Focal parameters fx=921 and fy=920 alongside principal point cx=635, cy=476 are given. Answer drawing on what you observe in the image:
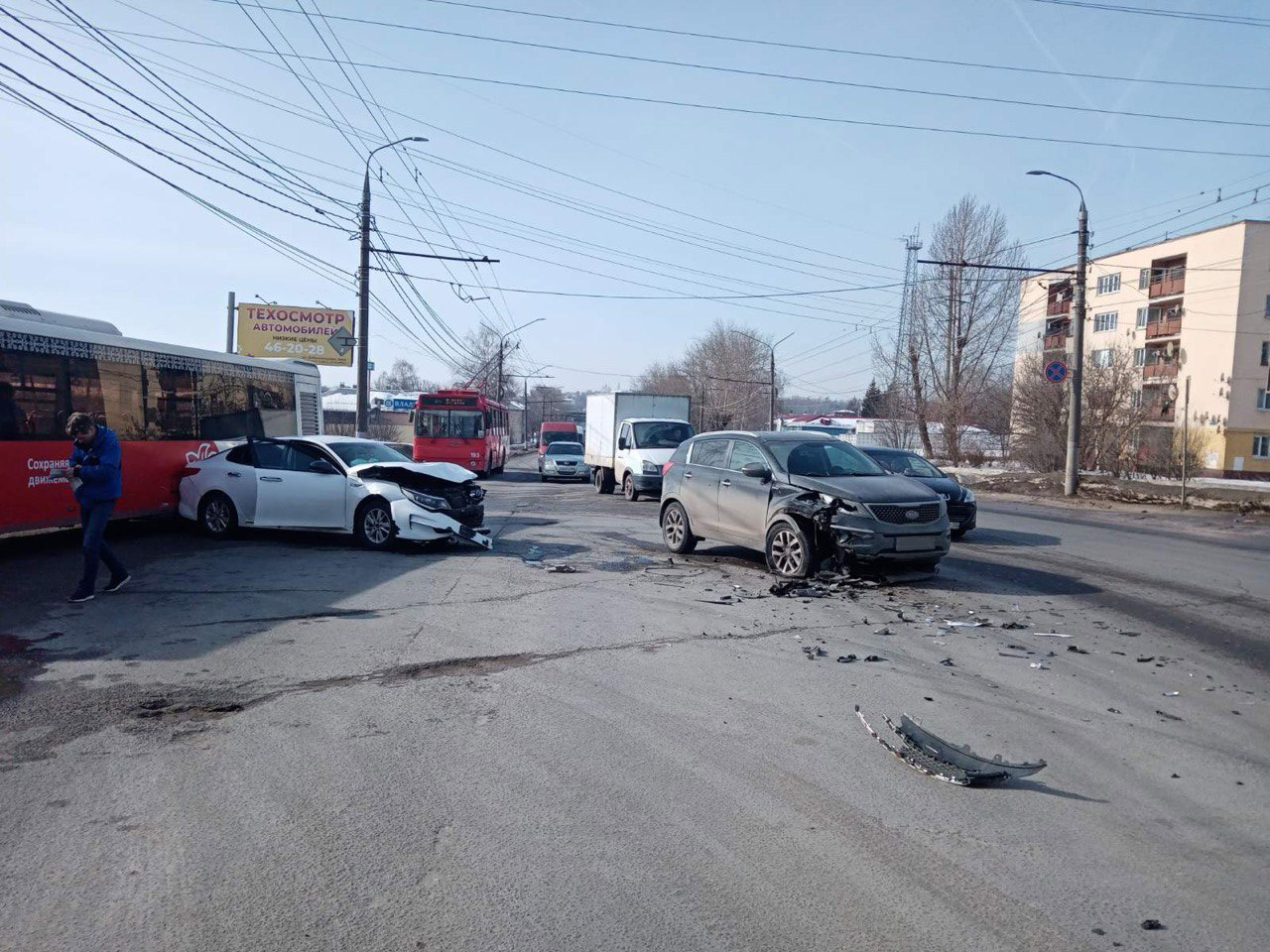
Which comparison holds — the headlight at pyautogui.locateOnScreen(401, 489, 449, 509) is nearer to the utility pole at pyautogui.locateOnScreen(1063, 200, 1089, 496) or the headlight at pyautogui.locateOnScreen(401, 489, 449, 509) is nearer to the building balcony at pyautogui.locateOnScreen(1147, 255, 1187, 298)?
the utility pole at pyautogui.locateOnScreen(1063, 200, 1089, 496)

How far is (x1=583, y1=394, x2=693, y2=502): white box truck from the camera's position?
2317 centimetres

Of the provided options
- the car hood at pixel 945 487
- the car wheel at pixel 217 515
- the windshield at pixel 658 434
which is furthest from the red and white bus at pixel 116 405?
the car hood at pixel 945 487

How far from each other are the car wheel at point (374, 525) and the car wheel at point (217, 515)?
2268 millimetres

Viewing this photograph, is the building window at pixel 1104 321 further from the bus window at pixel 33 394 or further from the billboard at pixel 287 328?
the bus window at pixel 33 394

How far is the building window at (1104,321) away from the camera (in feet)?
197

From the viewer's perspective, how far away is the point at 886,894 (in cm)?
359

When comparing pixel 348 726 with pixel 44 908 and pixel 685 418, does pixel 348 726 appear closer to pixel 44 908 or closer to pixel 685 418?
pixel 44 908

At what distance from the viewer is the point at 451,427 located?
3209 cm

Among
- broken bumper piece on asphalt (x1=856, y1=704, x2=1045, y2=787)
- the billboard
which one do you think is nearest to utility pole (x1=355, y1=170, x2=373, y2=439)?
broken bumper piece on asphalt (x1=856, y1=704, x2=1045, y2=787)

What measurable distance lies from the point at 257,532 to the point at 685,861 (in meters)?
12.6

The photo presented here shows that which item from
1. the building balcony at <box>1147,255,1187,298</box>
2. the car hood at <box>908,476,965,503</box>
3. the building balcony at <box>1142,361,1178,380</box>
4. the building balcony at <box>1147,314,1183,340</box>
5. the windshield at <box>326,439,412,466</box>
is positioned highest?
the building balcony at <box>1147,255,1187,298</box>

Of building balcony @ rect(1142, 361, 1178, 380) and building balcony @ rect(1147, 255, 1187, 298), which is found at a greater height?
building balcony @ rect(1147, 255, 1187, 298)

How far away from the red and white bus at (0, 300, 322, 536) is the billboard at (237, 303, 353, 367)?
3630 centimetres

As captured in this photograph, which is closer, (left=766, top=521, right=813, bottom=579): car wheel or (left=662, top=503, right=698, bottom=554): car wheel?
(left=766, top=521, right=813, bottom=579): car wheel
